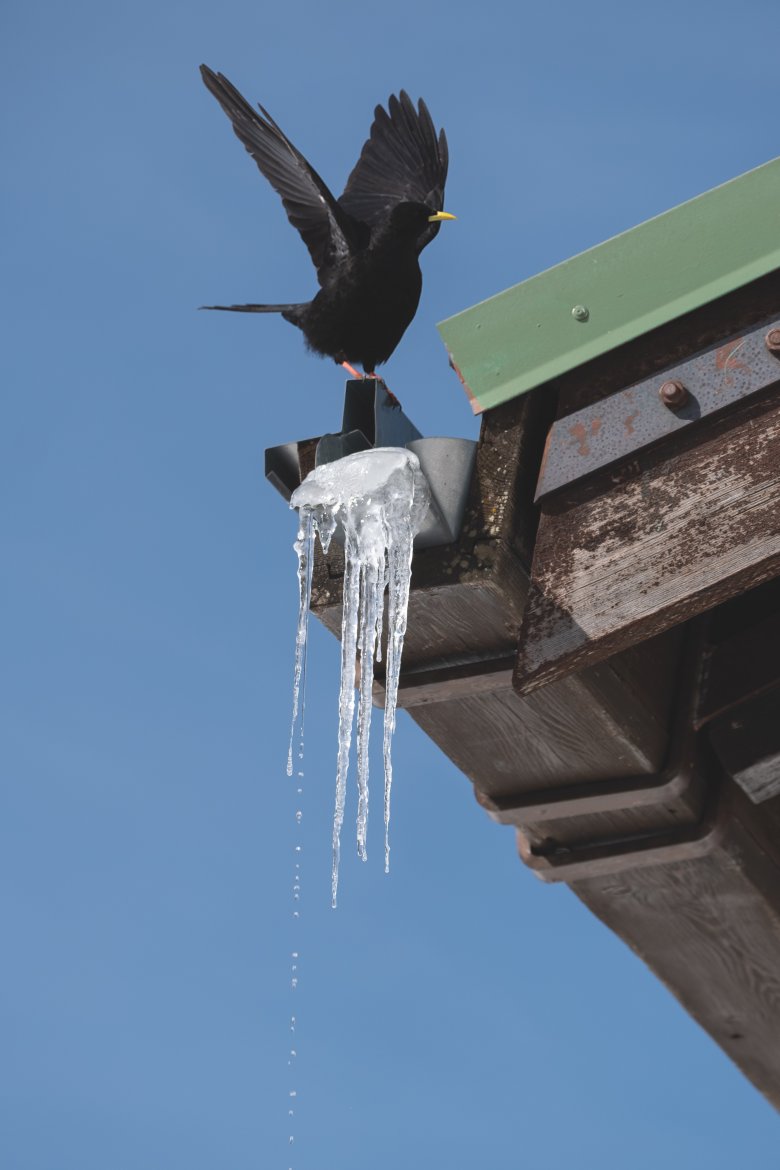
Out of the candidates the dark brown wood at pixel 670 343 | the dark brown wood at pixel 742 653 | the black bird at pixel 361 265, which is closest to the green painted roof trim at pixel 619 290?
the dark brown wood at pixel 670 343

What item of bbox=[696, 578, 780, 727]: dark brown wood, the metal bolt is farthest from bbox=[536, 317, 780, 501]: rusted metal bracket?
bbox=[696, 578, 780, 727]: dark brown wood

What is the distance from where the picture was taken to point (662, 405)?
1578mm

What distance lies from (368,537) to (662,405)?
383 mm

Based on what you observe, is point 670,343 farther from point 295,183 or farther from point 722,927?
point 295,183

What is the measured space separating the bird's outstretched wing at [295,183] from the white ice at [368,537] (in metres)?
2.05

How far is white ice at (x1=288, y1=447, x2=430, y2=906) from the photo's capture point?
1.59 meters

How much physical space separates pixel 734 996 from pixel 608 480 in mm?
838

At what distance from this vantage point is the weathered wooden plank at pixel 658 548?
149 centimetres

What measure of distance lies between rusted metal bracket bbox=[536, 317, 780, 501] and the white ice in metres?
0.17

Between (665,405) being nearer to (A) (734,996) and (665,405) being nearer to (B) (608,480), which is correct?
(B) (608,480)

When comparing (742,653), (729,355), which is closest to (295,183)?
(742,653)

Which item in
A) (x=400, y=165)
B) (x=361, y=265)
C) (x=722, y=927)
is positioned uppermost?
(x=400, y=165)

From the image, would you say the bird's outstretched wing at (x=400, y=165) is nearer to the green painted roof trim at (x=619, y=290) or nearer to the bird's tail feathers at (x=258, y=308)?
the bird's tail feathers at (x=258, y=308)

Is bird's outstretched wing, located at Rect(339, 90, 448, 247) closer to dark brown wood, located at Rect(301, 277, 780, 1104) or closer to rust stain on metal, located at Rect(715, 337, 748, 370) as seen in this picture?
dark brown wood, located at Rect(301, 277, 780, 1104)
